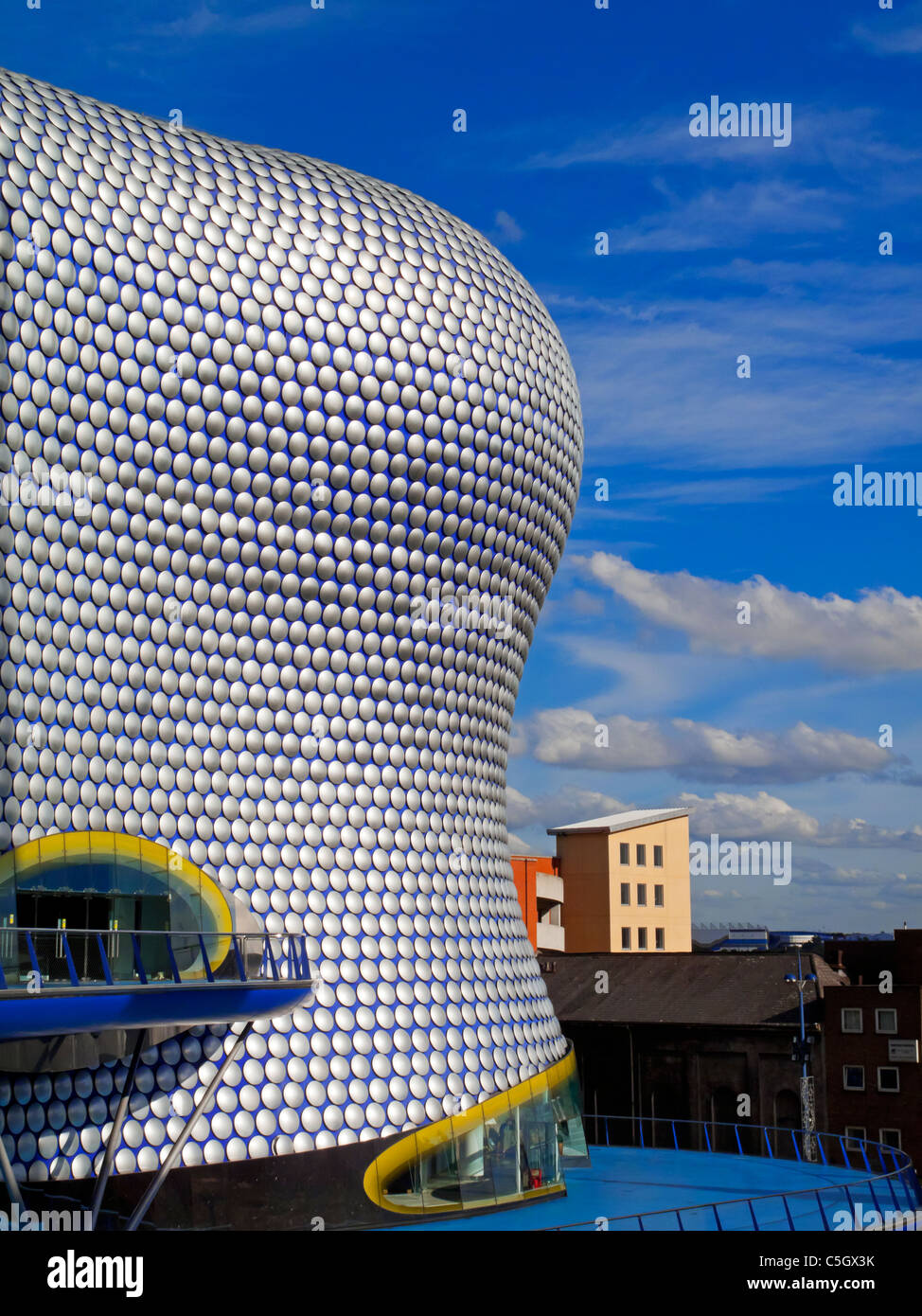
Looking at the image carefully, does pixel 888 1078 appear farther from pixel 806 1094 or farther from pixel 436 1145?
pixel 436 1145

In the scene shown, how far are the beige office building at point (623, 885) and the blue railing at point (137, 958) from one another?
129 feet

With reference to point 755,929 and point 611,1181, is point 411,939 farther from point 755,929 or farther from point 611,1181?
point 755,929

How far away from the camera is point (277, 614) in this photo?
83.9ft

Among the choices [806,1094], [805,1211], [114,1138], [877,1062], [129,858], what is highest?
[129,858]

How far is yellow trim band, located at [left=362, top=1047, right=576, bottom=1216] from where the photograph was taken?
78.9 ft

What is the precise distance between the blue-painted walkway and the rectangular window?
9.06 metres

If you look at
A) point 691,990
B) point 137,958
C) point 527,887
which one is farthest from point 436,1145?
point 527,887

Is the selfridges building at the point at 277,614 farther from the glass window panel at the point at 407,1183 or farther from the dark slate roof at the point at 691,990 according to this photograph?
the dark slate roof at the point at 691,990

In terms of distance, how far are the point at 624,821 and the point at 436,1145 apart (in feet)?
132

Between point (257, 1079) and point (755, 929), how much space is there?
85.0 meters

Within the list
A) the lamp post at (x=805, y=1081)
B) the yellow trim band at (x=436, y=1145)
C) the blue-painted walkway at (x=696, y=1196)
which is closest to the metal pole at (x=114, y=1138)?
the yellow trim band at (x=436, y=1145)

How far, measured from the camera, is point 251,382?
81.6 feet

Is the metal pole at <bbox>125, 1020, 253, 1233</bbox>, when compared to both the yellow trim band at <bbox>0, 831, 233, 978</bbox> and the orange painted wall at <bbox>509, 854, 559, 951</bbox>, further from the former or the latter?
the orange painted wall at <bbox>509, 854, 559, 951</bbox>
